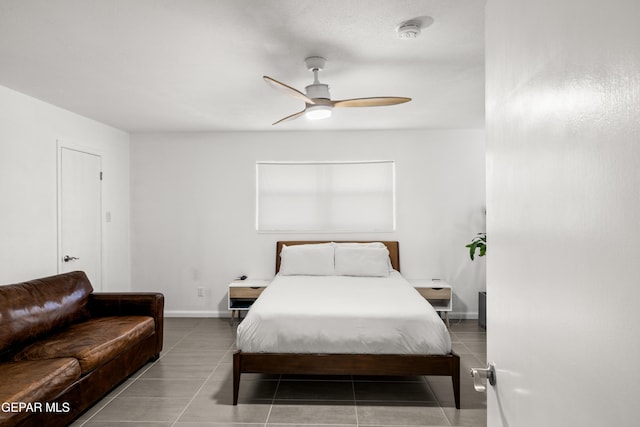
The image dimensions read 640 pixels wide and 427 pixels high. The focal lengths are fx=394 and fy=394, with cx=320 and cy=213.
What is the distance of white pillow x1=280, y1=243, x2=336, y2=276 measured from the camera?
4730mm

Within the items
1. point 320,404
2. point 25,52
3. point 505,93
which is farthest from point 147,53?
point 320,404

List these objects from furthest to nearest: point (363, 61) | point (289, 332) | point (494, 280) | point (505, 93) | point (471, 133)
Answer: point (471, 133), point (289, 332), point (363, 61), point (494, 280), point (505, 93)

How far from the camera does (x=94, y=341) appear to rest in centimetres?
291

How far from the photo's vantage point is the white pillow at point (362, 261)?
4.64 metres

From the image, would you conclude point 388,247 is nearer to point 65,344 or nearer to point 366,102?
point 366,102

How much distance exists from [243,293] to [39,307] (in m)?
2.17

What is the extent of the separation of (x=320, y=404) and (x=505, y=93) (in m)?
2.63

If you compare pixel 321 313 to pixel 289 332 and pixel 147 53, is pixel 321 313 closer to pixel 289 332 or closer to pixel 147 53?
pixel 289 332

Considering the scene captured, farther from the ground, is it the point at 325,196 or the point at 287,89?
the point at 287,89

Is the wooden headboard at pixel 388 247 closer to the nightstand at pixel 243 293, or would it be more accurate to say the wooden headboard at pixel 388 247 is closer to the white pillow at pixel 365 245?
the white pillow at pixel 365 245

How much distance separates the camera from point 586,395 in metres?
0.60

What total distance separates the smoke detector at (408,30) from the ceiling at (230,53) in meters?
0.05

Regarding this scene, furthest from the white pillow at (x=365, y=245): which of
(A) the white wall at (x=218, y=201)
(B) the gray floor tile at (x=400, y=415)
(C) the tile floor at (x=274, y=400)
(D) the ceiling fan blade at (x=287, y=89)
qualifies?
(D) the ceiling fan blade at (x=287, y=89)

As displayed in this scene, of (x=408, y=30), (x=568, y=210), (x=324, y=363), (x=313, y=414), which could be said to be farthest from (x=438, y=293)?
(x=568, y=210)
